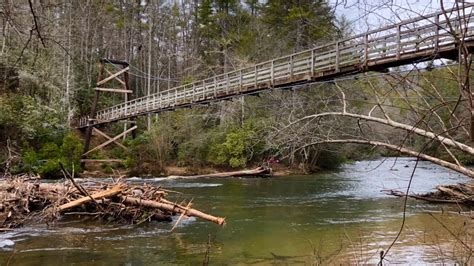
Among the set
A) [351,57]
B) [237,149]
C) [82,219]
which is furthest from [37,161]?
[351,57]

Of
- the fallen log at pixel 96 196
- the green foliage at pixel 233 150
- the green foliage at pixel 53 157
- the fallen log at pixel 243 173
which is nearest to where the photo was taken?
the fallen log at pixel 96 196

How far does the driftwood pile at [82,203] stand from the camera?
9.01 m

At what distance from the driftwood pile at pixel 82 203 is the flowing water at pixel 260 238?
0.32 metres

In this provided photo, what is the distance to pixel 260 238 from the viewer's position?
8.09 m

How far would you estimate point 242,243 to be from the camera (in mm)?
7684

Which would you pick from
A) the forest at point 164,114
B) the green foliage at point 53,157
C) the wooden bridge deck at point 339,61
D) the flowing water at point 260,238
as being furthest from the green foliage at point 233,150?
the flowing water at point 260,238

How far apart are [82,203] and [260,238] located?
361 cm

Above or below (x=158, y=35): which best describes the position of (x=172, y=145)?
below

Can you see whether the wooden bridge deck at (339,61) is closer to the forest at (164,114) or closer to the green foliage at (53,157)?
the forest at (164,114)

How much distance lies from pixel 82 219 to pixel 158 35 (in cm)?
3003

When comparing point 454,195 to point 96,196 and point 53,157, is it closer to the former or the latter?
point 96,196

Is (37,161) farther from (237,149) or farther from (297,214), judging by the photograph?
(297,214)

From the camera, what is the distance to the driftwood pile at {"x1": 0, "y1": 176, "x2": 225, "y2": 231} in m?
9.01

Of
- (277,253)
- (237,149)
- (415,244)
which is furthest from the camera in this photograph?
(237,149)
